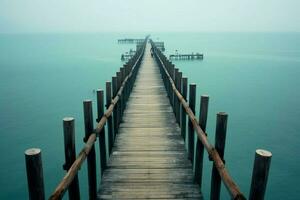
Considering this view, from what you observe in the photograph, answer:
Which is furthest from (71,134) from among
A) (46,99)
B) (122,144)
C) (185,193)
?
(46,99)

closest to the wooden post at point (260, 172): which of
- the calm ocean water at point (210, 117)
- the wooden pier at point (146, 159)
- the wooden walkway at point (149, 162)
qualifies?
the wooden pier at point (146, 159)

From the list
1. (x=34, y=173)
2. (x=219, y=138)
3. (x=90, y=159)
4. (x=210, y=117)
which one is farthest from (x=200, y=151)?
(x=210, y=117)

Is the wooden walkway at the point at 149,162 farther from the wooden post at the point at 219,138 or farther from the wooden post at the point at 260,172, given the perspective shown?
the wooden post at the point at 260,172

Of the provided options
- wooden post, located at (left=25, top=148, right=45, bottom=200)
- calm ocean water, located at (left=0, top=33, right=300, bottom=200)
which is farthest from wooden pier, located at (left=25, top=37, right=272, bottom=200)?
calm ocean water, located at (left=0, top=33, right=300, bottom=200)

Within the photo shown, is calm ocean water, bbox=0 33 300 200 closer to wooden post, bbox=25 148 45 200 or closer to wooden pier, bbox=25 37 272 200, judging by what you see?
wooden pier, bbox=25 37 272 200

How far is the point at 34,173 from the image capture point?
2.70 metres

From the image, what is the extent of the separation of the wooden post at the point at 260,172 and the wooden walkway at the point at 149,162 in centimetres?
197

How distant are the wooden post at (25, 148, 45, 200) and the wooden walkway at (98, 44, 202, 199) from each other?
203 centimetres

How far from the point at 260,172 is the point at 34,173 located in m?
2.32

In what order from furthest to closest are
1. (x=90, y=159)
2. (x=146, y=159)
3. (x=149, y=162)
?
(x=146, y=159) → (x=149, y=162) → (x=90, y=159)

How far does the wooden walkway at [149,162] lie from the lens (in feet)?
15.6

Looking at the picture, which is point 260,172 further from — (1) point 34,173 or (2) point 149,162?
(2) point 149,162

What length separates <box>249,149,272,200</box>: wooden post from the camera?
2.69m

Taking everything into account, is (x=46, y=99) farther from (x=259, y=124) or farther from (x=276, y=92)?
(x=276, y=92)
